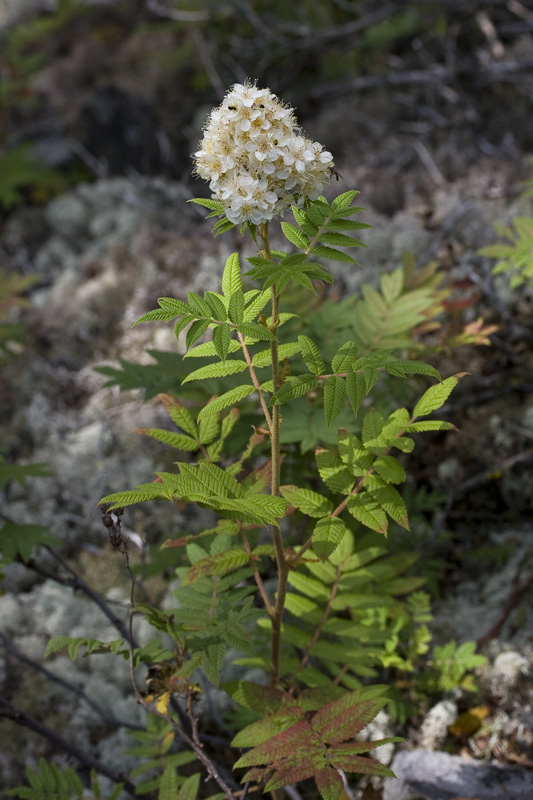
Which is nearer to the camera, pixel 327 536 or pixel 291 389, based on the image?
pixel 291 389

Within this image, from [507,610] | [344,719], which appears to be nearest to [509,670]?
[507,610]

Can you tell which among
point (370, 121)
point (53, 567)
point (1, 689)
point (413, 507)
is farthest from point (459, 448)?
point (370, 121)

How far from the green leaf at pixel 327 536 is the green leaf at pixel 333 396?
0.90ft

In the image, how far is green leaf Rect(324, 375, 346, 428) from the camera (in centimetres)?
132

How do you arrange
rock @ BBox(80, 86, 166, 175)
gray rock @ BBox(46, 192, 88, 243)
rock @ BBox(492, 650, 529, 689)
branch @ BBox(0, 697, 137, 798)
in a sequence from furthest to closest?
1. rock @ BBox(80, 86, 166, 175)
2. gray rock @ BBox(46, 192, 88, 243)
3. rock @ BBox(492, 650, 529, 689)
4. branch @ BBox(0, 697, 137, 798)

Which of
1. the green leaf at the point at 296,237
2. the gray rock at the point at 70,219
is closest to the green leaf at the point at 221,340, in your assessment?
the green leaf at the point at 296,237

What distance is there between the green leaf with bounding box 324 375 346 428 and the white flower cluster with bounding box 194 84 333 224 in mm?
347

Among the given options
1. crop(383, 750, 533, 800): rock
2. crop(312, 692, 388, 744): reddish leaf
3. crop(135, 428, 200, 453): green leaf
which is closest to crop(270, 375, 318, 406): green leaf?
crop(135, 428, 200, 453): green leaf

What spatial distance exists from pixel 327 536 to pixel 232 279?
0.60 meters

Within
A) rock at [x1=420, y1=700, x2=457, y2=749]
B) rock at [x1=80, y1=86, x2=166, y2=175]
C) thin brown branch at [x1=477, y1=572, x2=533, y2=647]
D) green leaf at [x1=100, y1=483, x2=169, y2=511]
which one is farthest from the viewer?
rock at [x1=80, y1=86, x2=166, y2=175]

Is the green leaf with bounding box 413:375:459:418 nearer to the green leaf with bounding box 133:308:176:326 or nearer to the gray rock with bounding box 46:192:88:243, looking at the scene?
the green leaf with bounding box 133:308:176:326

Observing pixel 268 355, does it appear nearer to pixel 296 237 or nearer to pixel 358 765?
pixel 296 237

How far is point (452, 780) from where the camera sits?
193 centimetres

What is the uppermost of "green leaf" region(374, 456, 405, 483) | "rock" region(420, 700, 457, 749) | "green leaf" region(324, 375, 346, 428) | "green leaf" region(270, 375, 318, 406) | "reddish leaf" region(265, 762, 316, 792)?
"green leaf" region(270, 375, 318, 406)
